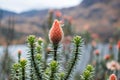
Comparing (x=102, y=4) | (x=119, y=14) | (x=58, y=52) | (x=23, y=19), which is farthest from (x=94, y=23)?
(x=58, y=52)

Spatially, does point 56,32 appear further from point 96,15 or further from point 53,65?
point 96,15

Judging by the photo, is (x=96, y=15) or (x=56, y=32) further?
(x=96, y=15)

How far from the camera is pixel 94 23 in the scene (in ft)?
502

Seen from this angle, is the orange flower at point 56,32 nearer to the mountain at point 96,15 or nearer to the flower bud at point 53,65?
the flower bud at point 53,65

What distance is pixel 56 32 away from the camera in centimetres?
256

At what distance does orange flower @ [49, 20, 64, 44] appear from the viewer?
2553 millimetres

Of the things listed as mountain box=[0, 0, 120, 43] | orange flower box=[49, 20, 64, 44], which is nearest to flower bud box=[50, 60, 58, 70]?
orange flower box=[49, 20, 64, 44]

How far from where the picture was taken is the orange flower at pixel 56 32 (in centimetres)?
255

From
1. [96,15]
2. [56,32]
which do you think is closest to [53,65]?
[56,32]

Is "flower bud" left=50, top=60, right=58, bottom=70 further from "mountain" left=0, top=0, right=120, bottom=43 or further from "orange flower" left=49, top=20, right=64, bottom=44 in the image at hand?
"mountain" left=0, top=0, right=120, bottom=43

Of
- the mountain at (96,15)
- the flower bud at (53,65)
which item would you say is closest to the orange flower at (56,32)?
the flower bud at (53,65)

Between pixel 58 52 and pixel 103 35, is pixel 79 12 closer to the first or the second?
pixel 103 35

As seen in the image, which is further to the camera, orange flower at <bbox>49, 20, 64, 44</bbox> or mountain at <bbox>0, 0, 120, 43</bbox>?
mountain at <bbox>0, 0, 120, 43</bbox>

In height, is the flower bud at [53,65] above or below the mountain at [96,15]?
below
